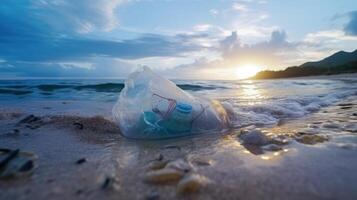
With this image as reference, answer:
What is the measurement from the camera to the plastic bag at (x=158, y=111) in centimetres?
246

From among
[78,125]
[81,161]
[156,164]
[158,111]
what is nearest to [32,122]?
[78,125]

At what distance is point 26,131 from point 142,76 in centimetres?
131

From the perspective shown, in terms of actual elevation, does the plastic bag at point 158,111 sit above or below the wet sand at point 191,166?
above

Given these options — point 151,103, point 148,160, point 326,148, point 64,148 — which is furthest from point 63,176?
point 326,148

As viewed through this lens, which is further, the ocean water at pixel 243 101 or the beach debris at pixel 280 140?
the ocean water at pixel 243 101

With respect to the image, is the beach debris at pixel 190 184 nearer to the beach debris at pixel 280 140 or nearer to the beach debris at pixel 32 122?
the beach debris at pixel 280 140

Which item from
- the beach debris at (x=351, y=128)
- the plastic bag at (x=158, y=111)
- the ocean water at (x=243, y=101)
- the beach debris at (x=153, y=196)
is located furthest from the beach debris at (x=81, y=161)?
the beach debris at (x=351, y=128)

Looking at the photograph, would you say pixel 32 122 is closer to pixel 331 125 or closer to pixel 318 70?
pixel 331 125

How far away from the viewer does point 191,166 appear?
1.56 meters

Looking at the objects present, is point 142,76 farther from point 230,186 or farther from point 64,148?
point 230,186

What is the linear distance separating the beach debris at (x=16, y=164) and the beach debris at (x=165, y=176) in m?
0.71

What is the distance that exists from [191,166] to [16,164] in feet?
3.36

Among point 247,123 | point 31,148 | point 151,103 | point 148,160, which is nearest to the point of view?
point 148,160

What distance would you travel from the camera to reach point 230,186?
1.30m
